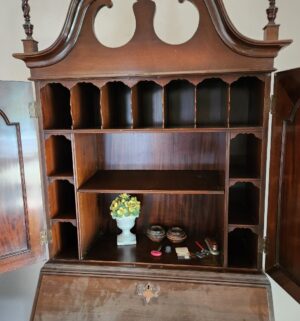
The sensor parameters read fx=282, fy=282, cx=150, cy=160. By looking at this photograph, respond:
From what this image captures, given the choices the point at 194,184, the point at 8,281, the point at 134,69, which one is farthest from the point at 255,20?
the point at 8,281

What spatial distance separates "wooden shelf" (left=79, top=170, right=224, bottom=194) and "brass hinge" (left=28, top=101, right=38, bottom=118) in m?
0.37

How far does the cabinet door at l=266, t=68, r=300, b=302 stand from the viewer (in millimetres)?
1012

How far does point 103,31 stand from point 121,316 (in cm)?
141

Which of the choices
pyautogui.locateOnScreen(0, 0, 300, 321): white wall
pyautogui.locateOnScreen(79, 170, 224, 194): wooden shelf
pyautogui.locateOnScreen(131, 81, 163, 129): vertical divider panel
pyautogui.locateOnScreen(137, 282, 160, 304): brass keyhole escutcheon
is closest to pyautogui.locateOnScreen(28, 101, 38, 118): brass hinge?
pyautogui.locateOnScreen(79, 170, 224, 194): wooden shelf

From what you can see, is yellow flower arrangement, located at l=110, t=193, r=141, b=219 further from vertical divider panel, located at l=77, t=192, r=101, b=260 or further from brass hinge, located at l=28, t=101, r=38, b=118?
brass hinge, located at l=28, t=101, r=38, b=118

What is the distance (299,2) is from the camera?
1380 millimetres

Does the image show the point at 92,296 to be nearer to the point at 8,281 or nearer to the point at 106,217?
the point at 106,217

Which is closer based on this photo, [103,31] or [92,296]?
[92,296]

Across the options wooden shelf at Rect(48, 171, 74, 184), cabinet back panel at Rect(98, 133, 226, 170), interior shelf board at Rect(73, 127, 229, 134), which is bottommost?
wooden shelf at Rect(48, 171, 74, 184)

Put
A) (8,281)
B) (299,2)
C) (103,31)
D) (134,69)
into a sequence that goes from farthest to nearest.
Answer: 1. (8,281)
2. (103,31)
3. (299,2)
4. (134,69)

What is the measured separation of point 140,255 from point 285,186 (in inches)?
28.2

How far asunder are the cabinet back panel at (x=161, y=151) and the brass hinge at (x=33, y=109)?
403 millimetres

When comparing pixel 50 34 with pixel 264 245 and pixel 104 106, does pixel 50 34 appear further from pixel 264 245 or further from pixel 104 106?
pixel 264 245

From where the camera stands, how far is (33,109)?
1.20 m
